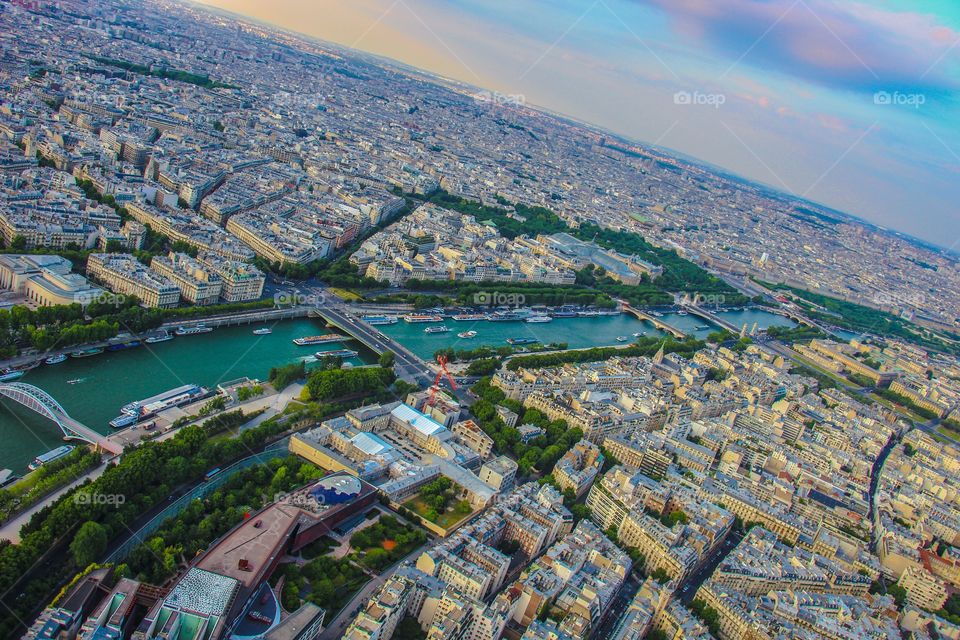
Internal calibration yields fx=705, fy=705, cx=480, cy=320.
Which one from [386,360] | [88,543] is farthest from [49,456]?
[386,360]

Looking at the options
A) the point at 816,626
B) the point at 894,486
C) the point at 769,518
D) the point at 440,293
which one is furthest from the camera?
the point at 440,293

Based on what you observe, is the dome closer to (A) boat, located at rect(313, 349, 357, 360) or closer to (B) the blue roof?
(B) the blue roof

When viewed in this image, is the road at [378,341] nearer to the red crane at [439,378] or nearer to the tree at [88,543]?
the red crane at [439,378]

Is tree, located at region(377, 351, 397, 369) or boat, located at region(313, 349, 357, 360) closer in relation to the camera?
boat, located at region(313, 349, 357, 360)

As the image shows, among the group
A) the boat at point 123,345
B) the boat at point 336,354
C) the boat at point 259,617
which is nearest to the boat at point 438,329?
the boat at point 336,354

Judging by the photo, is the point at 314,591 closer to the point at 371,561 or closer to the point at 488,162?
the point at 371,561

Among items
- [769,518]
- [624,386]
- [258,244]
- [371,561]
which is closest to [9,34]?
[258,244]

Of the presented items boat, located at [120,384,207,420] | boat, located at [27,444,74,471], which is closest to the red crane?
boat, located at [120,384,207,420]
